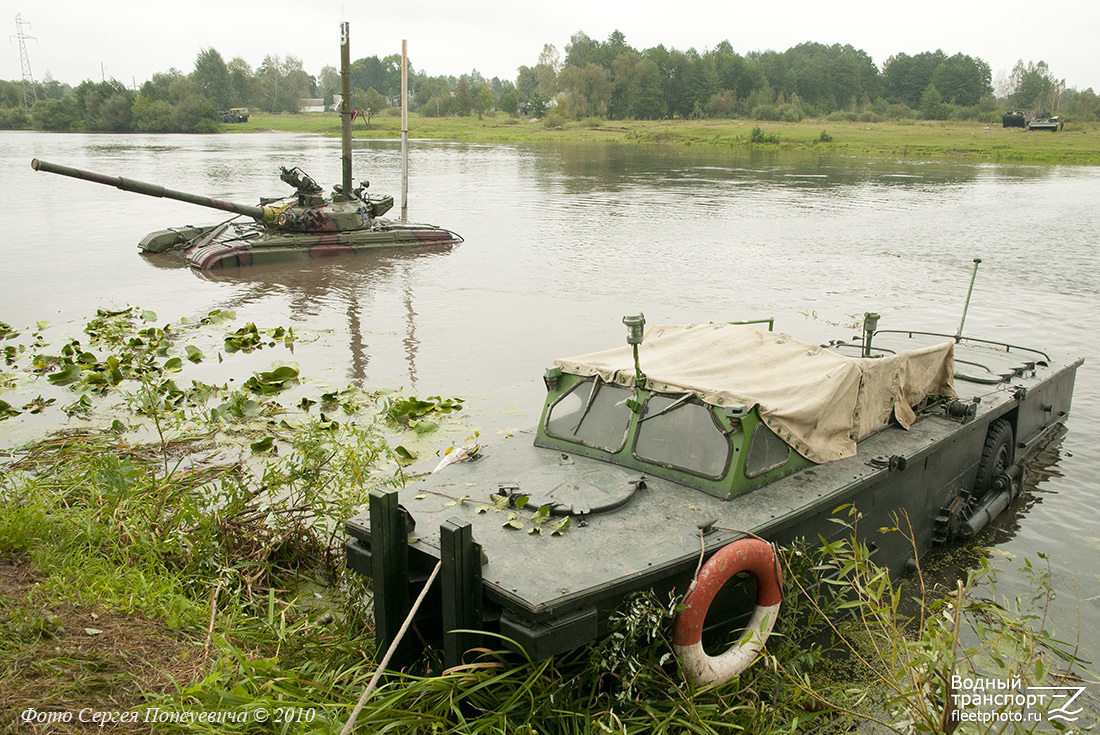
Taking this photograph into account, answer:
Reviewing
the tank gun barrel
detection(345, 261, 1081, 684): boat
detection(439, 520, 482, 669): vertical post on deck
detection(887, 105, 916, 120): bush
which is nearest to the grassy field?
detection(887, 105, 916, 120): bush

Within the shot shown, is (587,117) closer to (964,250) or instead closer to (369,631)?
(964,250)

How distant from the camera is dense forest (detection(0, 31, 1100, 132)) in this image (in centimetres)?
9175

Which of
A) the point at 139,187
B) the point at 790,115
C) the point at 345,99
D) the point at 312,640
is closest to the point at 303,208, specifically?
the point at 345,99

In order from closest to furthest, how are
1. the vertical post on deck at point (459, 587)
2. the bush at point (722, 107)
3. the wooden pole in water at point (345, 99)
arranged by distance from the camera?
the vertical post on deck at point (459, 587), the wooden pole in water at point (345, 99), the bush at point (722, 107)

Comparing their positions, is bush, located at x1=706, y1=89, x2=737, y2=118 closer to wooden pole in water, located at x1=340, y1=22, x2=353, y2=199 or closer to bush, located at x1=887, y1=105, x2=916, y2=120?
bush, located at x1=887, y1=105, x2=916, y2=120

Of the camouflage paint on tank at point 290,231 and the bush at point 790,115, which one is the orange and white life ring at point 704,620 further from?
the bush at point 790,115

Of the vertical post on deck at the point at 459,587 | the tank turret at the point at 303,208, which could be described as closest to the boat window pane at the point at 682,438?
the vertical post on deck at the point at 459,587

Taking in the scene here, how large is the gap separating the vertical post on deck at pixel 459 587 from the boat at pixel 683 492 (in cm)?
1

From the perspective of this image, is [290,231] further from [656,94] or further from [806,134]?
[656,94]

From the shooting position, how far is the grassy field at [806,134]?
5759 cm

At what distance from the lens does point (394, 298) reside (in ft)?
59.0

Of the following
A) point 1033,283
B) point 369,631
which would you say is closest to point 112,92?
point 1033,283

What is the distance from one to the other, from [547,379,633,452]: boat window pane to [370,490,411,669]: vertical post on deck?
6.31ft

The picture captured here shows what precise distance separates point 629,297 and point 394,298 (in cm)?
480
